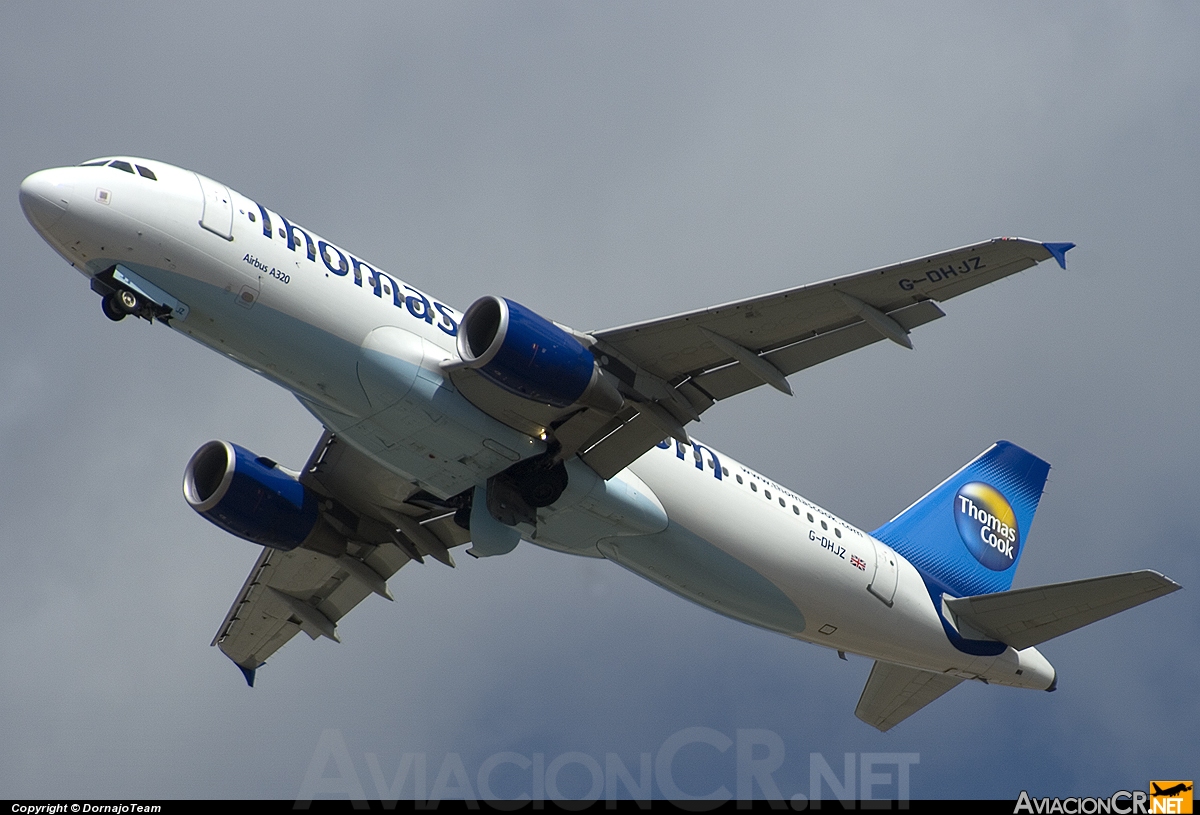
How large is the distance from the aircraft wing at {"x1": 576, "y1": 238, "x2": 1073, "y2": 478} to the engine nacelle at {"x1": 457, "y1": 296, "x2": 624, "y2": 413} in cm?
116

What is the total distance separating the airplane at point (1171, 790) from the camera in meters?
24.3

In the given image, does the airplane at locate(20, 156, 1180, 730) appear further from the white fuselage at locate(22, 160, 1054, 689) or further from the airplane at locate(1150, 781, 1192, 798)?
the airplane at locate(1150, 781, 1192, 798)

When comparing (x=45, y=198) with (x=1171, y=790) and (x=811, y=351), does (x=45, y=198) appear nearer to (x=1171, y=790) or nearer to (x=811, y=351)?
(x=811, y=351)

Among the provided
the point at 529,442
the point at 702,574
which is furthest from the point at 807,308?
the point at 702,574

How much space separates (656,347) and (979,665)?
11996 millimetres

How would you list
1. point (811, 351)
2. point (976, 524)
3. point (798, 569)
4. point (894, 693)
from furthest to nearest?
1. point (976, 524)
2. point (894, 693)
3. point (798, 569)
4. point (811, 351)

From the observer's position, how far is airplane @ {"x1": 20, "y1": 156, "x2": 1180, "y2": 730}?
24469 millimetres

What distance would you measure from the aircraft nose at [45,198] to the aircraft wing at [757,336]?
9776 millimetres

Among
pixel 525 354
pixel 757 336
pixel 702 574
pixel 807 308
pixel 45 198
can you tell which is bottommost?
pixel 702 574

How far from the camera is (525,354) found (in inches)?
968

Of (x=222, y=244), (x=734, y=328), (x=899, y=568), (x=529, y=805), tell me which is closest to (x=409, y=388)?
(x=222, y=244)

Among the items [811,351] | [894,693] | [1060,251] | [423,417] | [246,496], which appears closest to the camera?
[1060,251]

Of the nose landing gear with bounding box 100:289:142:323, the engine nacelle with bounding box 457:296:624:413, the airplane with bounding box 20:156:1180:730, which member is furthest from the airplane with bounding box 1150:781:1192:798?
the nose landing gear with bounding box 100:289:142:323

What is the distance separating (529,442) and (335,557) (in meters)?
7.49
